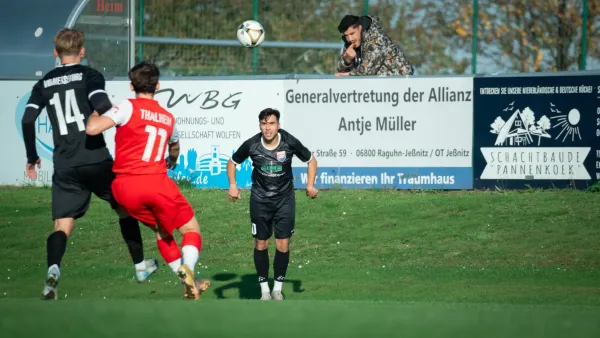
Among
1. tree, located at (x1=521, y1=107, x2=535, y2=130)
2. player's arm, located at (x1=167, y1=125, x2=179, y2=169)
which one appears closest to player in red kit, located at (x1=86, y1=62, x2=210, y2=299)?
player's arm, located at (x1=167, y1=125, x2=179, y2=169)

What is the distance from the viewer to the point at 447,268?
13016mm

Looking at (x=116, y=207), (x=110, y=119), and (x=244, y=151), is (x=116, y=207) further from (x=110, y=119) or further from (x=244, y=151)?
(x=244, y=151)

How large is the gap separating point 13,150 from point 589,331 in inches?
533

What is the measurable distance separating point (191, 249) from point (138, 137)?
96 cm

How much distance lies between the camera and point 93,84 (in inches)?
341

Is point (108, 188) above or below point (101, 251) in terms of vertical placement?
above

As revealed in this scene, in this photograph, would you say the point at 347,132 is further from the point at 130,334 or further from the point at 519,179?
the point at 130,334

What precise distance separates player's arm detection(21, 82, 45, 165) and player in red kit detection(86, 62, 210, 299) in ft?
1.89

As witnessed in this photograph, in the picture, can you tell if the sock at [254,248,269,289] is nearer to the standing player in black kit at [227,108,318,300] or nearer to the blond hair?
the standing player in black kit at [227,108,318,300]

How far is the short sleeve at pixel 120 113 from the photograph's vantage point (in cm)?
835

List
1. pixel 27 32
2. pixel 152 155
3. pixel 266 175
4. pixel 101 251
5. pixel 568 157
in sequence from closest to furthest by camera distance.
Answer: pixel 152 155, pixel 266 175, pixel 101 251, pixel 568 157, pixel 27 32

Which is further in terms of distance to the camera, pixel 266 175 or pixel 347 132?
pixel 347 132

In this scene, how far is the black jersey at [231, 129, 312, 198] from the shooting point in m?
10.3

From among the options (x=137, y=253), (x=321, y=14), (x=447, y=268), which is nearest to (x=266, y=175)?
(x=137, y=253)
